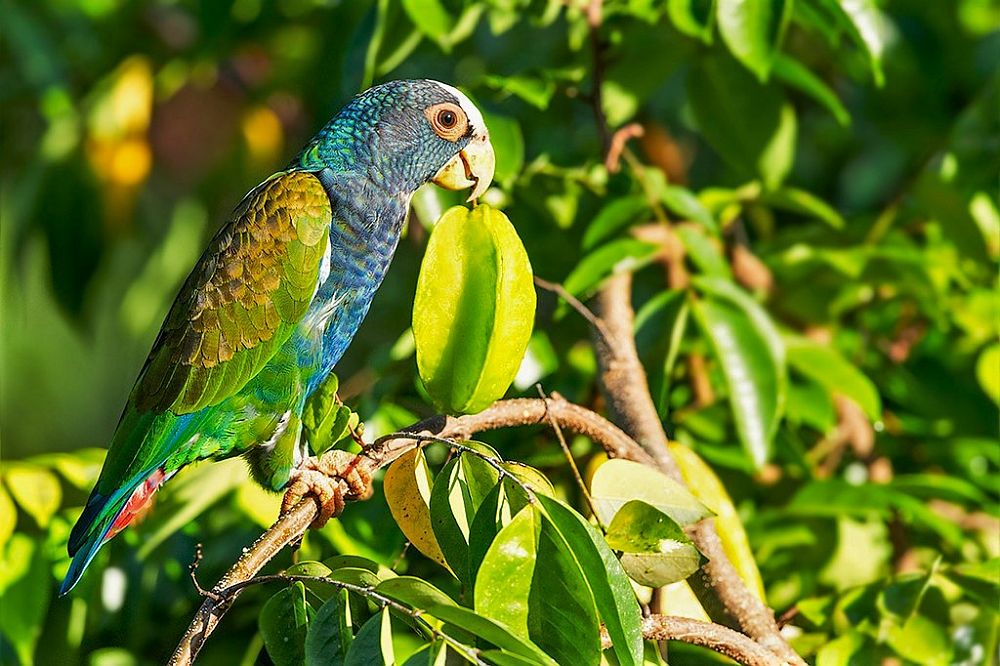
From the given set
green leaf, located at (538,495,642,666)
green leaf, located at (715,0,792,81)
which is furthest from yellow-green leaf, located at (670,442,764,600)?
green leaf, located at (715,0,792,81)

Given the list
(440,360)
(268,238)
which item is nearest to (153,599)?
(268,238)

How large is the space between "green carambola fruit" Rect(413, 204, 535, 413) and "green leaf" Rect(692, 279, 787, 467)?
1.90 ft

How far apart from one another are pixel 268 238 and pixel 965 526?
47.8 inches

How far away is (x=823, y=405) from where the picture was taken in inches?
70.1

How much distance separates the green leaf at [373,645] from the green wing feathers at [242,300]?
0.52 metres

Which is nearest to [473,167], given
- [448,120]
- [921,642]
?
[448,120]

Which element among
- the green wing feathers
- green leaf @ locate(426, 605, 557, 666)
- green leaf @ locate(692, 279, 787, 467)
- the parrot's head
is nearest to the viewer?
green leaf @ locate(426, 605, 557, 666)

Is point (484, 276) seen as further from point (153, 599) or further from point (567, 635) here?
point (153, 599)

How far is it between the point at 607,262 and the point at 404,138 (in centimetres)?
32

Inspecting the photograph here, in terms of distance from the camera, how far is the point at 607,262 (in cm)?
152

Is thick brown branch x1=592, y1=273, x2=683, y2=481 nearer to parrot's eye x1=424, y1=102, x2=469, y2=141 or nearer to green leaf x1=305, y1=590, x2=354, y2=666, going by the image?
parrot's eye x1=424, y1=102, x2=469, y2=141

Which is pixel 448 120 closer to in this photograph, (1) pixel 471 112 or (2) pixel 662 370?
(1) pixel 471 112

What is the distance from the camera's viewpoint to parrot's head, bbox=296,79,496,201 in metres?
1.44

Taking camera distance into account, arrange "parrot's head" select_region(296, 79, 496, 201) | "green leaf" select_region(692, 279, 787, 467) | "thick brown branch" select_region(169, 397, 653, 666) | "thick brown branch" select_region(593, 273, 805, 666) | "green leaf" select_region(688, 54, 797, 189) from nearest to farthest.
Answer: "thick brown branch" select_region(169, 397, 653, 666)
"thick brown branch" select_region(593, 273, 805, 666)
"parrot's head" select_region(296, 79, 496, 201)
"green leaf" select_region(692, 279, 787, 467)
"green leaf" select_region(688, 54, 797, 189)
